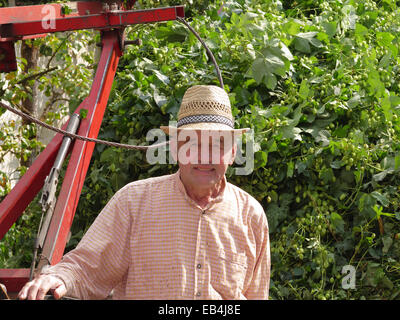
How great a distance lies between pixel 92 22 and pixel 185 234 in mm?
2050

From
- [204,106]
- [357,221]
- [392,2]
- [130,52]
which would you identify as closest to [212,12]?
[130,52]

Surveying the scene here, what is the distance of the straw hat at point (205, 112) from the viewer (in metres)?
2.26

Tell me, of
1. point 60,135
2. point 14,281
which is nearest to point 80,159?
point 60,135

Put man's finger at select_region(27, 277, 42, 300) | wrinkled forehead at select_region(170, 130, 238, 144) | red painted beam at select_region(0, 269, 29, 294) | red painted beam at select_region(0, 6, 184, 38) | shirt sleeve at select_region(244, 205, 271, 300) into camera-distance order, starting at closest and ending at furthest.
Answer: man's finger at select_region(27, 277, 42, 300)
wrinkled forehead at select_region(170, 130, 238, 144)
shirt sleeve at select_region(244, 205, 271, 300)
red painted beam at select_region(0, 269, 29, 294)
red painted beam at select_region(0, 6, 184, 38)

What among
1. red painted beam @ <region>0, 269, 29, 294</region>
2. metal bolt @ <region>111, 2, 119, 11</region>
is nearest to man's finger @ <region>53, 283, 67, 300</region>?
red painted beam @ <region>0, 269, 29, 294</region>

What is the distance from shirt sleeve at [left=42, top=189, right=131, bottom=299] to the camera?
224 cm

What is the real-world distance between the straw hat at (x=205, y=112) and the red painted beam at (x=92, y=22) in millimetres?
1650

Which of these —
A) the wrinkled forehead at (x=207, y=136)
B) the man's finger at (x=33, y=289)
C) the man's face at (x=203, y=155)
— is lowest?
the man's finger at (x=33, y=289)

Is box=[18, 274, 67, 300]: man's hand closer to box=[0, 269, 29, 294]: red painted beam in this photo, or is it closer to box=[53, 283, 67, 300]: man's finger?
box=[53, 283, 67, 300]: man's finger

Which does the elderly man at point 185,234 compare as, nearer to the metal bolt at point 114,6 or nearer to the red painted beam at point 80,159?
the red painted beam at point 80,159

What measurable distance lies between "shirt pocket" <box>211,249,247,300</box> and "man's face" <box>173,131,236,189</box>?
0.25 metres

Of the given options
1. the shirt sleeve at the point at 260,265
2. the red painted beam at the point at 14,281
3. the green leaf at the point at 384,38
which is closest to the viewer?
the shirt sleeve at the point at 260,265

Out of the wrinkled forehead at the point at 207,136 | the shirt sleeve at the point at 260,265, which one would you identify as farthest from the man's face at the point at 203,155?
the shirt sleeve at the point at 260,265

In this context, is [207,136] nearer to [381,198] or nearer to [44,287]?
[44,287]
